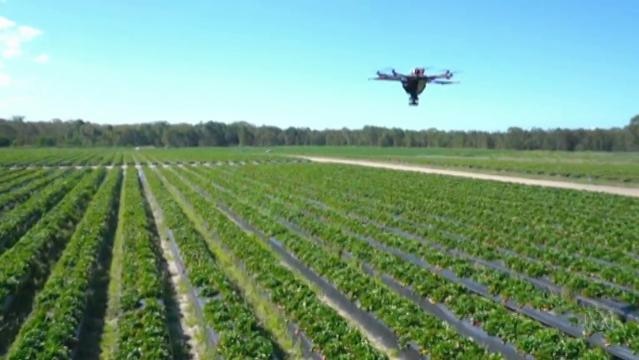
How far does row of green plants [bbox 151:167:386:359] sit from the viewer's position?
8586mm

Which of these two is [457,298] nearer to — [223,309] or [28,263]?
[223,309]

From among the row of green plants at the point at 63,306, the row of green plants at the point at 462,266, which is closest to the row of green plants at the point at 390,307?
the row of green plants at the point at 462,266

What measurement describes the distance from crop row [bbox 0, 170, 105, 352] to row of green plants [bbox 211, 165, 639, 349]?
8.43m

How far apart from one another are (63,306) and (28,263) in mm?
4440

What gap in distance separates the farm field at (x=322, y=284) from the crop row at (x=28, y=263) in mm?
52

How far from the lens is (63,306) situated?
34.1 feet

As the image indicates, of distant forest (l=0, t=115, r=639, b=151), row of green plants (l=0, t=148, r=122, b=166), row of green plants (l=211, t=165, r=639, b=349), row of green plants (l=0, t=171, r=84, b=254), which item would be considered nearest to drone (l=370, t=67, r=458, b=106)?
row of green plants (l=211, t=165, r=639, b=349)

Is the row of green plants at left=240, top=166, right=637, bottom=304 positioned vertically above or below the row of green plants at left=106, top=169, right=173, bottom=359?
below

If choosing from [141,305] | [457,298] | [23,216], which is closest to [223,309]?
[141,305]

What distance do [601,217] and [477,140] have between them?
119560mm

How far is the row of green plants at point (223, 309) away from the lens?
28.0 feet

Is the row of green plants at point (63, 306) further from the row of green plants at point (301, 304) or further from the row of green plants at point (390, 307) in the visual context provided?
the row of green plants at point (390, 307)

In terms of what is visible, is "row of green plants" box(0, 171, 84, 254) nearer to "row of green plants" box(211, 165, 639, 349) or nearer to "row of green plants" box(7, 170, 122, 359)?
"row of green plants" box(7, 170, 122, 359)

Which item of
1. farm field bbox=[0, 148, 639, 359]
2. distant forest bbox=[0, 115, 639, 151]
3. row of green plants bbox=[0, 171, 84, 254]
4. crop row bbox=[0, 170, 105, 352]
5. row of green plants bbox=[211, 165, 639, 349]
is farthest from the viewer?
distant forest bbox=[0, 115, 639, 151]
